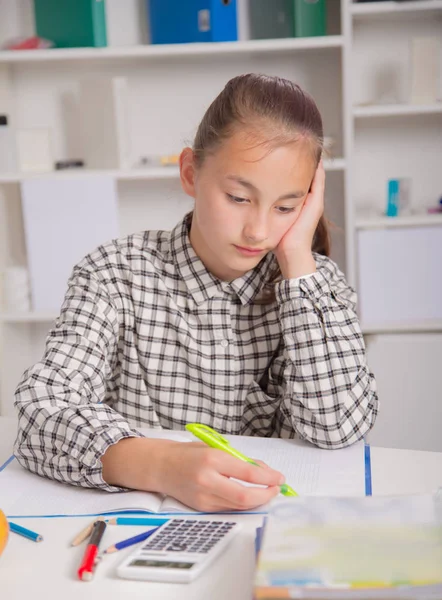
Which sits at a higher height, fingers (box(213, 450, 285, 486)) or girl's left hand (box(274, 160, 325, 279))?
girl's left hand (box(274, 160, 325, 279))

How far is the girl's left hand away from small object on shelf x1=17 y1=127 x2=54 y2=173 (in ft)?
5.16

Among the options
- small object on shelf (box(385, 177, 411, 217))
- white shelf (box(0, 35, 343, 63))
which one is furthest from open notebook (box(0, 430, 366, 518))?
white shelf (box(0, 35, 343, 63))

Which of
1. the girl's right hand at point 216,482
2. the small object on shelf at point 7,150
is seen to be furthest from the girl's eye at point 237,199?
the small object on shelf at point 7,150

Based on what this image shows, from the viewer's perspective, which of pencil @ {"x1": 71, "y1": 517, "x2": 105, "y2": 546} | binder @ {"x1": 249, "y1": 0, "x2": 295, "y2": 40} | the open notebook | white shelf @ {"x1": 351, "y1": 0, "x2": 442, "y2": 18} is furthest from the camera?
binder @ {"x1": 249, "y1": 0, "x2": 295, "y2": 40}

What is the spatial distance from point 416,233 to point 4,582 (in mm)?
2017

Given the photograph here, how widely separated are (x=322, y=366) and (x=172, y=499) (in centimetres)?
35

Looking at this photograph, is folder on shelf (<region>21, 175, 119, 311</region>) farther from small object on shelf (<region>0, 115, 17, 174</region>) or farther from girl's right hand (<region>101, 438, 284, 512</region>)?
girl's right hand (<region>101, 438, 284, 512</region>)

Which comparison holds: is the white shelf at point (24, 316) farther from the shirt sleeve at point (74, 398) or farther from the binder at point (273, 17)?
the shirt sleeve at point (74, 398)

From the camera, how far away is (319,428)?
1.09 m

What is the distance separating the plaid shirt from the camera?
1156 millimetres

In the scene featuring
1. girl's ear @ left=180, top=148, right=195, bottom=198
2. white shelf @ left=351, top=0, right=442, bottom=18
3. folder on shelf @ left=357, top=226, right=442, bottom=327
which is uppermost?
white shelf @ left=351, top=0, right=442, bottom=18

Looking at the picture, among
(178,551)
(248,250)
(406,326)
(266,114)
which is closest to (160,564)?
(178,551)

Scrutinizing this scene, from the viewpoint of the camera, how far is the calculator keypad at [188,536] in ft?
2.43

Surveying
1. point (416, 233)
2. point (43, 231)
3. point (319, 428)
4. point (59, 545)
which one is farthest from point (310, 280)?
point (43, 231)
